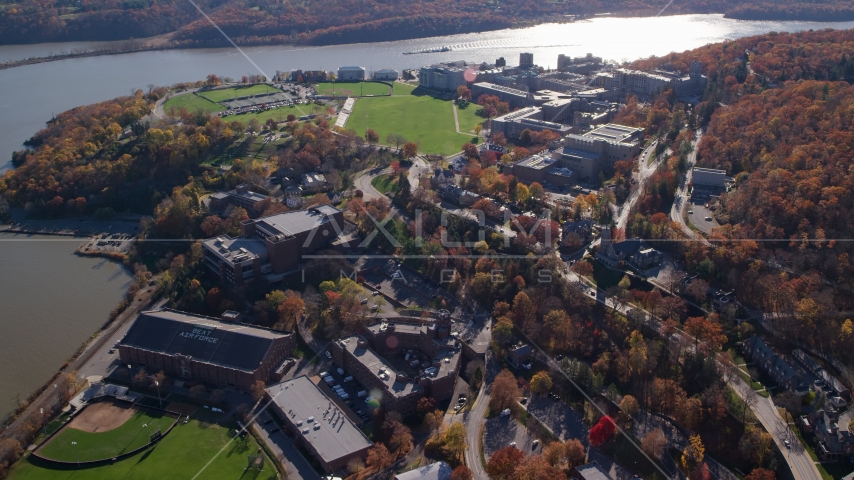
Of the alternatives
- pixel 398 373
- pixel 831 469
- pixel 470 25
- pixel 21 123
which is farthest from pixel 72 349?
pixel 470 25

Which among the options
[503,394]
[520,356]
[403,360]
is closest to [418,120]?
[403,360]

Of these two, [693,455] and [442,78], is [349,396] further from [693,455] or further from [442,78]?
[442,78]

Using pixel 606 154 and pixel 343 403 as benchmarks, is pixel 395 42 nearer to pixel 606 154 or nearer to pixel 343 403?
pixel 606 154

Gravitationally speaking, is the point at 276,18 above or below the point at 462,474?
above

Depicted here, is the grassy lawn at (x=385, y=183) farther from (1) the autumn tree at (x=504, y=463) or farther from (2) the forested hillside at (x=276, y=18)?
(2) the forested hillside at (x=276, y=18)

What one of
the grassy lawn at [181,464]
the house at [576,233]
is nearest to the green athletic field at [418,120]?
the house at [576,233]
